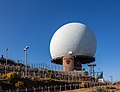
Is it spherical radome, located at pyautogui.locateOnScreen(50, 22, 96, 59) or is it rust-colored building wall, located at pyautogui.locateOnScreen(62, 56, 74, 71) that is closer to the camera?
rust-colored building wall, located at pyautogui.locateOnScreen(62, 56, 74, 71)

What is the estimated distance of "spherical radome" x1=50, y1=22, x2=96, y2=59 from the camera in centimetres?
9881

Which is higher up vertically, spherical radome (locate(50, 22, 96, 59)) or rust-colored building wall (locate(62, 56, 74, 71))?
spherical radome (locate(50, 22, 96, 59))

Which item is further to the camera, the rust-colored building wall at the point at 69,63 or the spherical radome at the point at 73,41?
the spherical radome at the point at 73,41

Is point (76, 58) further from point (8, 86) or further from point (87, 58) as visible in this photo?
point (8, 86)

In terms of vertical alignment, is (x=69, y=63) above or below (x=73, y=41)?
below

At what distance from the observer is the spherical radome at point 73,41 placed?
98.8 m

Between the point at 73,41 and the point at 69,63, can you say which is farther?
the point at 73,41

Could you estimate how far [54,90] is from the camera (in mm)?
54719

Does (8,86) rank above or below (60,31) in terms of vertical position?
below

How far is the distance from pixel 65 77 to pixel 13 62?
31.4 metres

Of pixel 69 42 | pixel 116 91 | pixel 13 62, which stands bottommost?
pixel 116 91

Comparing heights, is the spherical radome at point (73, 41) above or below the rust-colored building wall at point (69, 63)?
above

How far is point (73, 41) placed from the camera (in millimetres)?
99000

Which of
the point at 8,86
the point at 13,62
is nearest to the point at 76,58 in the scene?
the point at 13,62
